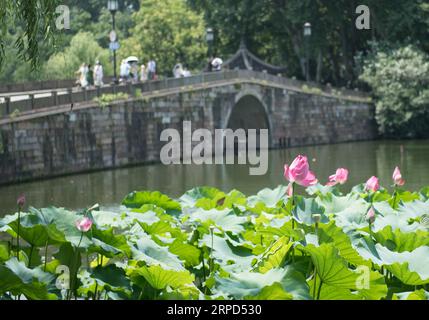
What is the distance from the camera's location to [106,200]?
20.6 metres

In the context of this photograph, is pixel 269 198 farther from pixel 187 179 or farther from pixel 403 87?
pixel 403 87

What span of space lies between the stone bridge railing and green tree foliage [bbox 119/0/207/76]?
6.95 m

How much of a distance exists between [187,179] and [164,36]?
2282 cm

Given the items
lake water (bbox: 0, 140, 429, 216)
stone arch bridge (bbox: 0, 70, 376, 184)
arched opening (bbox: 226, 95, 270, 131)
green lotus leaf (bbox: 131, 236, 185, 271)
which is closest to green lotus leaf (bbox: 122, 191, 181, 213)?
green lotus leaf (bbox: 131, 236, 185, 271)

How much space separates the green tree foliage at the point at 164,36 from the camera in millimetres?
46750

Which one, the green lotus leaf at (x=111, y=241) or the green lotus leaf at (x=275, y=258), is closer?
the green lotus leaf at (x=275, y=258)

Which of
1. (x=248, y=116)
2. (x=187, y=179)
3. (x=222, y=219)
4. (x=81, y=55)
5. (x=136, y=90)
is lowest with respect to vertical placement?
(x=187, y=179)

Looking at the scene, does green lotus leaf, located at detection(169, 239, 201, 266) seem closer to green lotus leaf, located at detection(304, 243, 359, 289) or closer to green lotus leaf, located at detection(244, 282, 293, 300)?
green lotus leaf, located at detection(304, 243, 359, 289)

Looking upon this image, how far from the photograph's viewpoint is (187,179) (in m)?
25.5

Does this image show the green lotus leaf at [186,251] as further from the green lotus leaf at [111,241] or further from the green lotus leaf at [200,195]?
the green lotus leaf at [200,195]

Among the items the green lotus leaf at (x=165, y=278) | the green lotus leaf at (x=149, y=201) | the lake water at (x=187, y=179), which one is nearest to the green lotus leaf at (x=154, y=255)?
the green lotus leaf at (x=165, y=278)

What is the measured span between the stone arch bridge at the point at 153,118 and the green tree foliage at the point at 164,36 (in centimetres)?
645

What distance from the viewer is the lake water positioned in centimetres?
2122

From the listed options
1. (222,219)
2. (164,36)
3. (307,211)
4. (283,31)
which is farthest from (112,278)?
(283,31)
